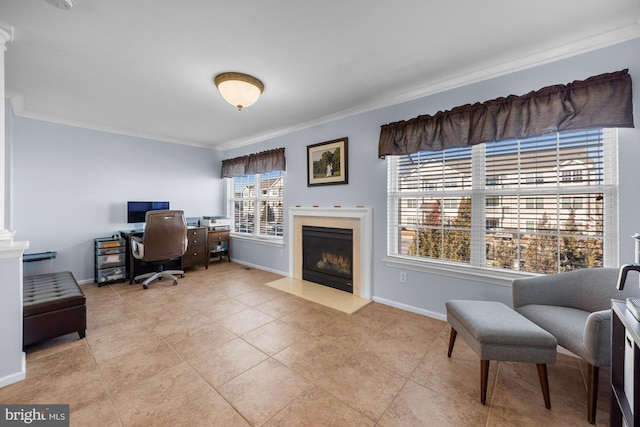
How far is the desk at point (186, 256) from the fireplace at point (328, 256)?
2.00 metres

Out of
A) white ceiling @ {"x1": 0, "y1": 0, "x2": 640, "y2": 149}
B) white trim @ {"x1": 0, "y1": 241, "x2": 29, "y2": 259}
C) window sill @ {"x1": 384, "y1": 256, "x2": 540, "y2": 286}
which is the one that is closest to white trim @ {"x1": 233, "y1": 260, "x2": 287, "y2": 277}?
window sill @ {"x1": 384, "y1": 256, "x2": 540, "y2": 286}

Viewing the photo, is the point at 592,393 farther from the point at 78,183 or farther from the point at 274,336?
the point at 78,183

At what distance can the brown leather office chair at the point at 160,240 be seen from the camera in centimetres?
351

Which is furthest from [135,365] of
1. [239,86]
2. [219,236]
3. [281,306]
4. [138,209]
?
[219,236]

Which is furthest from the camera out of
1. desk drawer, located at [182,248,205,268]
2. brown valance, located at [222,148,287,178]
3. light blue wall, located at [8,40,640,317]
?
desk drawer, located at [182,248,205,268]

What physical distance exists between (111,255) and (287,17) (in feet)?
13.2

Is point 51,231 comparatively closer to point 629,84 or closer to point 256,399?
point 256,399

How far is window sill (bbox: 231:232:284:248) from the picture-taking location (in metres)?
4.31

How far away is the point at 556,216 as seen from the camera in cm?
208

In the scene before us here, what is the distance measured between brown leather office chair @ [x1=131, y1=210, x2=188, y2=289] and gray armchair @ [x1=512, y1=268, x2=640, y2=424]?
159 inches

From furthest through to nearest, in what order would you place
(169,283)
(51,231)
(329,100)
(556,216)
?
(169,283) → (51,231) → (329,100) → (556,216)

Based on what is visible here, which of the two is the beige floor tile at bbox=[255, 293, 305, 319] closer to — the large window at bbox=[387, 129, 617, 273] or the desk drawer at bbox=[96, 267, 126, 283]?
the large window at bbox=[387, 129, 617, 273]

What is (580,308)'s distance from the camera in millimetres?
1842

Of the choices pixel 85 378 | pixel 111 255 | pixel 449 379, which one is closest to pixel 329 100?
pixel 449 379
